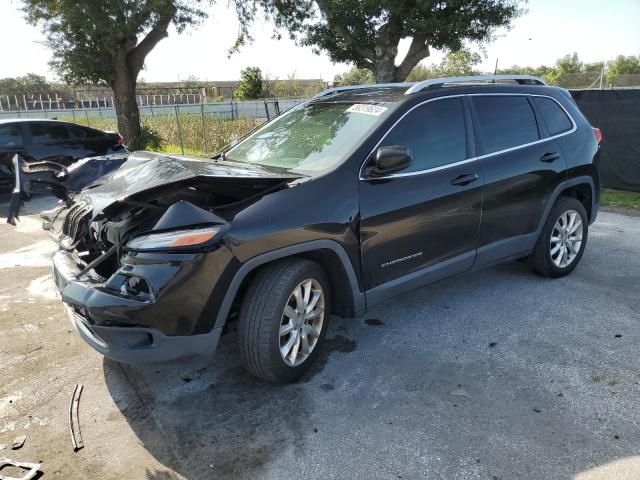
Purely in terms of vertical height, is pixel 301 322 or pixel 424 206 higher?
pixel 424 206

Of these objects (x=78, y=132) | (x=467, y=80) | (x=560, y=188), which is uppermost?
(x=467, y=80)

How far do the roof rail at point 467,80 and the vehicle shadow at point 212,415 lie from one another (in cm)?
209

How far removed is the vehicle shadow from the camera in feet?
8.36

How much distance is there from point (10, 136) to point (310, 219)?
8365 millimetres

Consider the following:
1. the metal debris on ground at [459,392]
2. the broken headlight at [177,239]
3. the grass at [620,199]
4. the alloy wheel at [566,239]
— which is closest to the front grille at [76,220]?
the broken headlight at [177,239]

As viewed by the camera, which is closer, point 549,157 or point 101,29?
point 549,157

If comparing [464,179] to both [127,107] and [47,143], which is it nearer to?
[47,143]

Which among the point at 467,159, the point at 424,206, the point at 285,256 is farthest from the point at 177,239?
the point at 467,159

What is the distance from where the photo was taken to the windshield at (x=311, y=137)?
3461mm

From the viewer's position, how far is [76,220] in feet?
10.9

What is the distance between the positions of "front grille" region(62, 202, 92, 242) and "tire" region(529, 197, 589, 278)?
385cm

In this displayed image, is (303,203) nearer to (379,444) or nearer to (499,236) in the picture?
(379,444)

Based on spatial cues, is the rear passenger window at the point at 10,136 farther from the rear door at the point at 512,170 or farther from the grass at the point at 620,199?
the grass at the point at 620,199

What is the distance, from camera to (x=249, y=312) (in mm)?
2869
